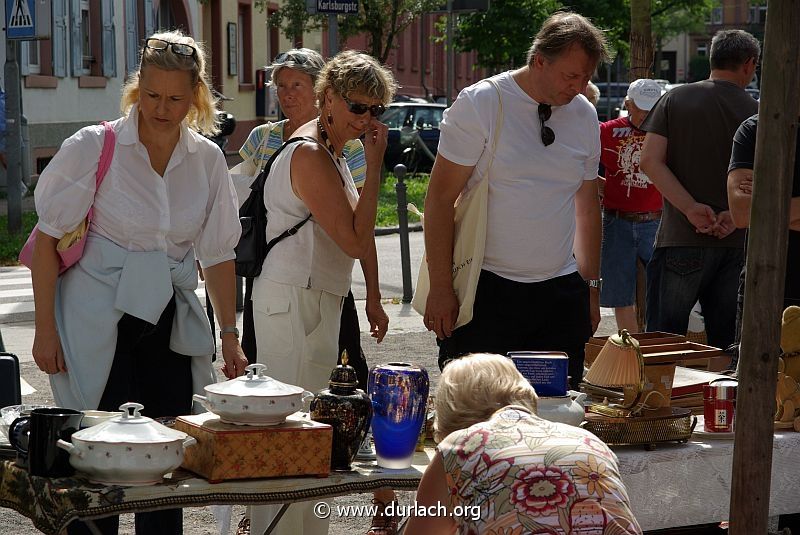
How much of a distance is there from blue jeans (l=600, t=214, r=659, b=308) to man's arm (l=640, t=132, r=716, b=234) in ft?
5.28

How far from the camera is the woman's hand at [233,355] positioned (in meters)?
4.50

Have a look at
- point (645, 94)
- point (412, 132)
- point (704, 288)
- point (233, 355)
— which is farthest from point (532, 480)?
point (412, 132)

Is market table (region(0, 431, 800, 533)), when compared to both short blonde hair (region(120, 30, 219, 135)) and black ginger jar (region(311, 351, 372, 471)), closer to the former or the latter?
black ginger jar (region(311, 351, 372, 471))

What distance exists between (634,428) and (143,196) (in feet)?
5.24

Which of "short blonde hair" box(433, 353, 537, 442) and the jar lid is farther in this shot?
the jar lid

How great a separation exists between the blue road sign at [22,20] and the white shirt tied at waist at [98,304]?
11634 mm

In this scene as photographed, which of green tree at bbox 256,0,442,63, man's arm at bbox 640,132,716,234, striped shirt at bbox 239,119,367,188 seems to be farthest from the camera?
green tree at bbox 256,0,442,63

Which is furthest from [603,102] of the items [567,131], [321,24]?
[567,131]

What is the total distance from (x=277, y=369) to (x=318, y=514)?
0.57 m

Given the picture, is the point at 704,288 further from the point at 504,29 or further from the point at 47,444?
the point at 504,29

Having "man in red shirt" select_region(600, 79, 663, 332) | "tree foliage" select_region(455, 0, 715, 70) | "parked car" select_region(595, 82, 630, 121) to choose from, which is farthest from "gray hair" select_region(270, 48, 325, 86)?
"parked car" select_region(595, 82, 630, 121)

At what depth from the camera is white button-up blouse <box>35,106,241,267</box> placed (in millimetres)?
4047

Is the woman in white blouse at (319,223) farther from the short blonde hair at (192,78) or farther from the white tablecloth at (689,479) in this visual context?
the white tablecloth at (689,479)

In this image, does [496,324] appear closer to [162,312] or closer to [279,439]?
[162,312]
